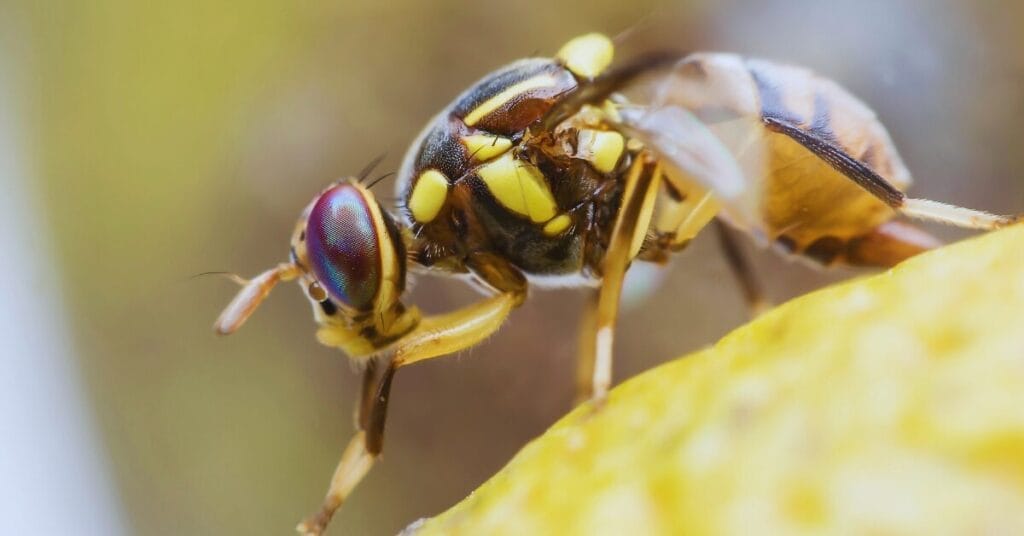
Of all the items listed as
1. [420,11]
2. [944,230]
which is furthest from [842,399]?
[420,11]

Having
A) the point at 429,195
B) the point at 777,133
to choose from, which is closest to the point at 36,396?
the point at 429,195

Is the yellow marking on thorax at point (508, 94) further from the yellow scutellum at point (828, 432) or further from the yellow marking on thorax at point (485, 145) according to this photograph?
the yellow scutellum at point (828, 432)

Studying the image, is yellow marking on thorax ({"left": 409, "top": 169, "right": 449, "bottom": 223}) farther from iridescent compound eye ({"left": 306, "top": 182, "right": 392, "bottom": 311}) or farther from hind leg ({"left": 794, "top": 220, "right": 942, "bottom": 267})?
hind leg ({"left": 794, "top": 220, "right": 942, "bottom": 267})

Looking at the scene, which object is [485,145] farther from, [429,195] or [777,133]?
[777,133]

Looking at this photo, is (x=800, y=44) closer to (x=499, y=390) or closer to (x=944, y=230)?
(x=944, y=230)

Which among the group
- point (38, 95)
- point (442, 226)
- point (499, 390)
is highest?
point (38, 95)

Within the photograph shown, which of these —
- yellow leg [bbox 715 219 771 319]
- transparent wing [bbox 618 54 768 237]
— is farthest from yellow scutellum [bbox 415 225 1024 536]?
yellow leg [bbox 715 219 771 319]
